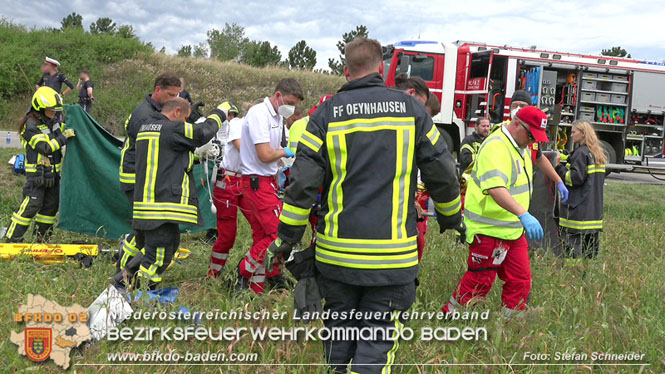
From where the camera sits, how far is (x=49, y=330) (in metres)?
3.09

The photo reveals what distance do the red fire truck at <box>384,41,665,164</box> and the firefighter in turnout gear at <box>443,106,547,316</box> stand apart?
9696mm

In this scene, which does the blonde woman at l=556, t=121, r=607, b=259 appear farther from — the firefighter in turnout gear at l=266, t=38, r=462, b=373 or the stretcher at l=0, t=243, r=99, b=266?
the stretcher at l=0, t=243, r=99, b=266

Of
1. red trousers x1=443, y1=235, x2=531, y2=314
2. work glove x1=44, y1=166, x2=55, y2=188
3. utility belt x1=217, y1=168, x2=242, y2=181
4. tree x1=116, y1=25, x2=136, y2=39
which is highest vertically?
tree x1=116, y1=25, x2=136, y2=39

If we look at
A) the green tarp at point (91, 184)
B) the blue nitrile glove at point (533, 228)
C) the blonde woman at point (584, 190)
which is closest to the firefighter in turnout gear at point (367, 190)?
the blue nitrile glove at point (533, 228)

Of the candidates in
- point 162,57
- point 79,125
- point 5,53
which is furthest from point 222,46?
point 79,125

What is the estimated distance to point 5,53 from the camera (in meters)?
21.0

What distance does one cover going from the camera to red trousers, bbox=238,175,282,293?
4.40 meters

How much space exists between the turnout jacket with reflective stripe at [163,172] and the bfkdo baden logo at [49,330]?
903 millimetres

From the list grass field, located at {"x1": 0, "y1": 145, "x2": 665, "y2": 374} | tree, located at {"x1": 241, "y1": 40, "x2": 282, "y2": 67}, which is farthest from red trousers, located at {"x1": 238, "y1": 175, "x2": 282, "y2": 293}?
tree, located at {"x1": 241, "y1": 40, "x2": 282, "y2": 67}

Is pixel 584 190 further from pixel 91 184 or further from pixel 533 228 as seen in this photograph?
pixel 91 184

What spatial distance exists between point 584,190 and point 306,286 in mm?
3757

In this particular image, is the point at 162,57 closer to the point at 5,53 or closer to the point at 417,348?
the point at 5,53

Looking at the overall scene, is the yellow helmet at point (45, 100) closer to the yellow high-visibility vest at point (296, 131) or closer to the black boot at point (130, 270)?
the black boot at point (130, 270)

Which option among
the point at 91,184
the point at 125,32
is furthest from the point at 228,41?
the point at 91,184
